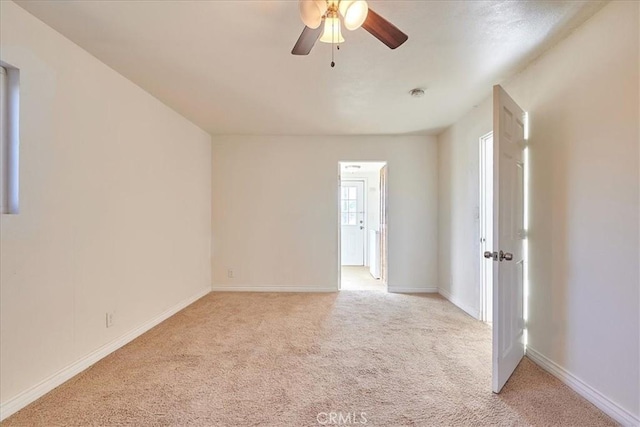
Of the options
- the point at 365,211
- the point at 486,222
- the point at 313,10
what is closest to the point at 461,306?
the point at 486,222

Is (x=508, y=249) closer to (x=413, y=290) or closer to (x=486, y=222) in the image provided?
(x=486, y=222)

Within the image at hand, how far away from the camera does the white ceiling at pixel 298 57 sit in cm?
Result: 178

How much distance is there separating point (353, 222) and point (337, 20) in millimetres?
5825

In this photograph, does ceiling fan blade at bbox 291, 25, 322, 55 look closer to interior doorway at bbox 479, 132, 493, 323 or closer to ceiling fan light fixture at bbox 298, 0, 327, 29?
ceiling fan light fixture at bbox 298, 0, 327, 29

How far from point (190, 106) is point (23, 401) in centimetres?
276

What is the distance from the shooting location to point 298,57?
2.29 m

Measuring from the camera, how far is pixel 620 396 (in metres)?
1.67

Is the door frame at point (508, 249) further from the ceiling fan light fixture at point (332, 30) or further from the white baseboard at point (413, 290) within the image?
the white baseboard at point (413, 290)

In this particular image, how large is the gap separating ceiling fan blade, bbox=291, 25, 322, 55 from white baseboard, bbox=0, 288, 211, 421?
251 centimetres

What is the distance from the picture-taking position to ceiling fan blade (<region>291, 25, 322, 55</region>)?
155 centimetres

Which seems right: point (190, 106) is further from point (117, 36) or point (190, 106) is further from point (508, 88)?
point (508, 88)

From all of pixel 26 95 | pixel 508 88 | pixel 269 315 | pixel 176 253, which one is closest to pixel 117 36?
pixel 26 95

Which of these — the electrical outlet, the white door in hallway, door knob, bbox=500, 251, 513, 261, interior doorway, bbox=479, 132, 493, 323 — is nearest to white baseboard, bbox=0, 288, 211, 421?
the electrical outlet

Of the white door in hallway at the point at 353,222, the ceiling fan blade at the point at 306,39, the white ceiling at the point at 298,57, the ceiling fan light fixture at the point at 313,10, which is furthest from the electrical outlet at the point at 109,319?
the white door in hallway at the point at 353,222
